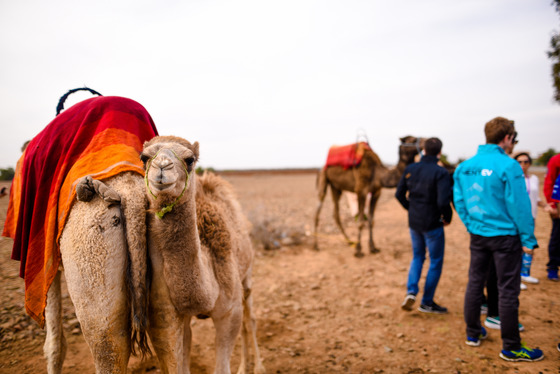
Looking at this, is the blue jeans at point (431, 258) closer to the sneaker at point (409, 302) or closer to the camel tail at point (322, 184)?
the sneaker at point (409, 302)

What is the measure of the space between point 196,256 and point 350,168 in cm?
749

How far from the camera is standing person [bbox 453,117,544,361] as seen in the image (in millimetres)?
3475

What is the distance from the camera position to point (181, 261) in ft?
7.25

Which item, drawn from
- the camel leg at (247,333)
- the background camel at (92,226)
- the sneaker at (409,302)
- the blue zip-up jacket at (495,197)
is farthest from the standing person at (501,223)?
the background camel at (92,226)

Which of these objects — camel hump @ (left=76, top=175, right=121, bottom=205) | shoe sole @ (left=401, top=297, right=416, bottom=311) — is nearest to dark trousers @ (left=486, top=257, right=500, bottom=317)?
shoe sole @ (left=401, top=297, right=416, bottom=311)

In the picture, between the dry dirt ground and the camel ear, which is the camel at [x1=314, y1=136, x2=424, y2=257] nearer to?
the dry dirt ground

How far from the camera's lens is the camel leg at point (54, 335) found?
2.75 m

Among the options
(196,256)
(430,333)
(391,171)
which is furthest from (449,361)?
(391,171)

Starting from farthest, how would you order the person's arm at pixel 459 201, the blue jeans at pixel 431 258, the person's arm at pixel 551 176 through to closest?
1. the person's arm at pixel 551 176
2. the blue jeans at pixel 431 258
3. the person's arm at pixel 459 201

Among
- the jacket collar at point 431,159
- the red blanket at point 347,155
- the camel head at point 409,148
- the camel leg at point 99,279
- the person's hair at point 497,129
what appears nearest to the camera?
the camel leg at point 99,279

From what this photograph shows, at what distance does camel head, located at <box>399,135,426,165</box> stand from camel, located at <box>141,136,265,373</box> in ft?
20.7

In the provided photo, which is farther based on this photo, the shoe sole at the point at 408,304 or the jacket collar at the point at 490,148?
the shoe sole at the point at 408,304

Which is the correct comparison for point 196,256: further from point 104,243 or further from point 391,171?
point 391,171

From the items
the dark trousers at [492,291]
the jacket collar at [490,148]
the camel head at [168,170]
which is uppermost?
the jacket collar at [490,148]
